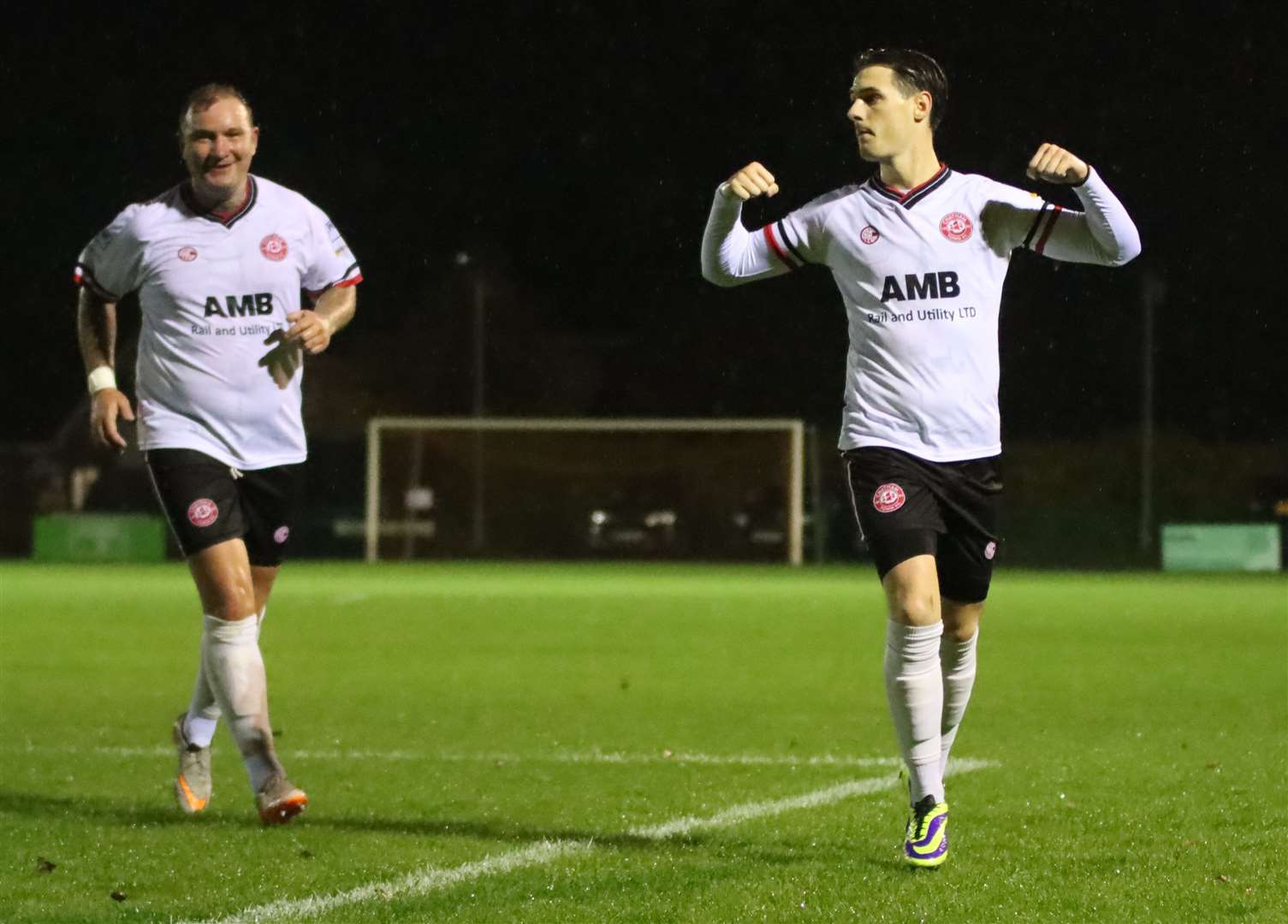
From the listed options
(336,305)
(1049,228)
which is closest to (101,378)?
(336,305)

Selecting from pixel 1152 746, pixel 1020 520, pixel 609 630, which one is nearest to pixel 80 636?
pixel 609 630

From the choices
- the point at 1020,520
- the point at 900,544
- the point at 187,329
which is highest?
the point at 187,329

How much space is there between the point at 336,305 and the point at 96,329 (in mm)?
803

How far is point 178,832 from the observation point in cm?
648

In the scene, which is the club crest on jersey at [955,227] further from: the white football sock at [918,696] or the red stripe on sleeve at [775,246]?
the white football sock at [918,696]

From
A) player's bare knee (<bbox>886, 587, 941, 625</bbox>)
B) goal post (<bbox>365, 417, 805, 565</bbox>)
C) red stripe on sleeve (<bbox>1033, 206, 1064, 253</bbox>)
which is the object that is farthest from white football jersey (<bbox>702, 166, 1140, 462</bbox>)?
goal post (<bbox>365, 417, 805, 565</bbox>)

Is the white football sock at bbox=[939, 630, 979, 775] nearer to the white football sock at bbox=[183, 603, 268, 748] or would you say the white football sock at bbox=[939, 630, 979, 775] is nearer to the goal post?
the white football sock at bbox=[183, 603, 268, 748]

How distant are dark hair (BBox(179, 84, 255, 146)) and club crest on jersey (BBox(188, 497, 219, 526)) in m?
1.18

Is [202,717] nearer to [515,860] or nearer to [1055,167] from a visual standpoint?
[515,860]

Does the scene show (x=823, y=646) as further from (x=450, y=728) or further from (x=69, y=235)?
(x=69, y=235)

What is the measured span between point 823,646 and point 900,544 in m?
10.0

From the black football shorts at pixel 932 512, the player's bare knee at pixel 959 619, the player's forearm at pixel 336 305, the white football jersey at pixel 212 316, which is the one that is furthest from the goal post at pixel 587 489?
Answer: the black football shorts at pixel 932 512

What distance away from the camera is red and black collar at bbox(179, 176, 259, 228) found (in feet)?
22.7

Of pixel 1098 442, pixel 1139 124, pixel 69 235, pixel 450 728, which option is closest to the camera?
pixel 450 728
